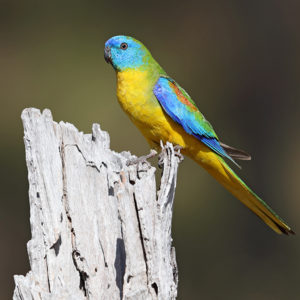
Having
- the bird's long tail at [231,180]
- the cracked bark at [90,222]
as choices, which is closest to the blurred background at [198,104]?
the bird's long tail at [231,180]

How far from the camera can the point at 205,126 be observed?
5828 millimetres

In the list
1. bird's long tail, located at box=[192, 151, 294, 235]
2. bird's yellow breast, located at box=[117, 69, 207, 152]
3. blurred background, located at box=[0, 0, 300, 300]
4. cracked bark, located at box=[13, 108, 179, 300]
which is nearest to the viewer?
cracked bark, located at box=[13, 108, 179, 300]

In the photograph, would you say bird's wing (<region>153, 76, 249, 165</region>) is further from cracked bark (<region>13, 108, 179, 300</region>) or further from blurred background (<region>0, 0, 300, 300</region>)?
blurred background (<region>0, 0, 300, 300</region>)

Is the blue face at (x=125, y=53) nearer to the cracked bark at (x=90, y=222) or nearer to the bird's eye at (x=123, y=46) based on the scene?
the bird's eye at (x=123, y=46)

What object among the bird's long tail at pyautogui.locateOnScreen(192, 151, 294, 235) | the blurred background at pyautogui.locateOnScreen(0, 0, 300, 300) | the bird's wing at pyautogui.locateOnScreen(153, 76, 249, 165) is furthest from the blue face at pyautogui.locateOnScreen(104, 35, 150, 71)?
the blurred background at pyautogui.locateOnScreen(0, 0, 300, 300)

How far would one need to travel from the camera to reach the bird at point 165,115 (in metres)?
5.52

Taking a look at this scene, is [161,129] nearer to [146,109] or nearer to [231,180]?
[146,109]

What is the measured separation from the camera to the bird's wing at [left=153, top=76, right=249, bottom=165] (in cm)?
557

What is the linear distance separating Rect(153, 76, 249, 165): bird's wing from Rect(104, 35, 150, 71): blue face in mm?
276

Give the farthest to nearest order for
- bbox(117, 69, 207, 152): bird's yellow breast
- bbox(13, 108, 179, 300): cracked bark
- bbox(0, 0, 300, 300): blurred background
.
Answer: bbox(0, 0, 300, 300): blurred background < bbox(117, 69, 207, 152): bird's yellow breast < bbox(13, 108, 179, 300): cracked bark

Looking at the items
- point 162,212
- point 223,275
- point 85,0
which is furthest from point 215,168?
point 85,0

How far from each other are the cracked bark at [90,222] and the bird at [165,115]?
129 cm

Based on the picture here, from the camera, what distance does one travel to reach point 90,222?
4.10 meters

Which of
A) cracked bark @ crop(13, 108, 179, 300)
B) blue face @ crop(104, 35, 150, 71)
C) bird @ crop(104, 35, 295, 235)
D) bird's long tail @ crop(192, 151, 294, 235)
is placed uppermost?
blue face @ crop(104, 35, 150, 71)
